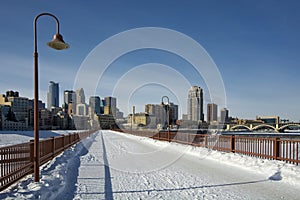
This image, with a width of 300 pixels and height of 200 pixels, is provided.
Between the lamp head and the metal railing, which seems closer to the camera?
the lamp head

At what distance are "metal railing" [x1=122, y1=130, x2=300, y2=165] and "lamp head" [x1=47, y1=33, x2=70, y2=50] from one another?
30.1ft

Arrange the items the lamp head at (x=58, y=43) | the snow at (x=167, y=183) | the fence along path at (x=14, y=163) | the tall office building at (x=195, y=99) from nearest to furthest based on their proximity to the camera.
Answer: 1. the snow at (x=167, y=183)
2. the fence along path at (x=14, y=163)
3. the lamp head at (x=58, y=43)
4. the tall office building at (x=195, y=99)

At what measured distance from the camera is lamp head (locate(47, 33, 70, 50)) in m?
6.23

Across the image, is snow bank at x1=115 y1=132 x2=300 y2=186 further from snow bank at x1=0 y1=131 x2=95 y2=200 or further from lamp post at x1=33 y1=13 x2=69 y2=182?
lamp post at x1=33 y1=13 x2=69 y2=182

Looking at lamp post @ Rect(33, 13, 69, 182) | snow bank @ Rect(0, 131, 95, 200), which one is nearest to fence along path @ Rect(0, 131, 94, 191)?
snow bank @ Rect(0, 131, 95, 200)

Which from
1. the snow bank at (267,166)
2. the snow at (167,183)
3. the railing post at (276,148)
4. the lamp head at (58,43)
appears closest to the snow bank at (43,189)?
the snow at (167,183)

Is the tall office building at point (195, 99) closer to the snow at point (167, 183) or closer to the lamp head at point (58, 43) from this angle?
the snow at point (167, 183)

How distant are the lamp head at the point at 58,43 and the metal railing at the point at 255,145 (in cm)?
917

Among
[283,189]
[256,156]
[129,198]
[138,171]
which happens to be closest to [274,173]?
[283,189]

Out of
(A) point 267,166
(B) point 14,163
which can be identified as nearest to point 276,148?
(A) point 267,166

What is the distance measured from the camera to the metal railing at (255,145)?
978 centimetres

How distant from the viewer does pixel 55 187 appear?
6.02m

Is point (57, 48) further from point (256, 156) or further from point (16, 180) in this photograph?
point (256, 156)

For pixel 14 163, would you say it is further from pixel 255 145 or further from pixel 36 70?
pixel 255 145
